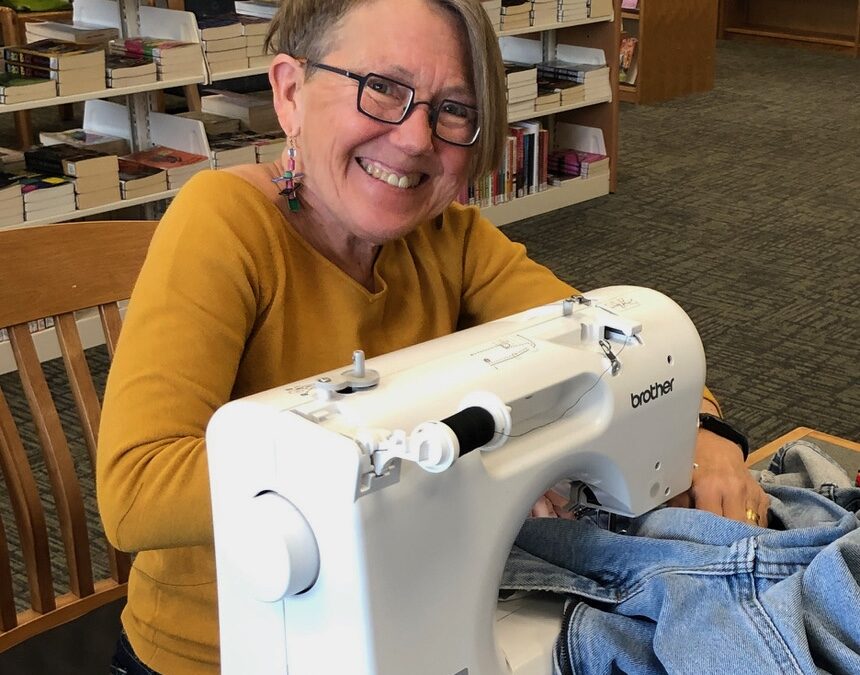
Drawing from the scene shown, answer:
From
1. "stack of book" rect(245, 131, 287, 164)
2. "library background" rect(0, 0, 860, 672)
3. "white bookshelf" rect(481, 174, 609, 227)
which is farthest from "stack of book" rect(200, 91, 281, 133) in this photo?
"white bookshelf" rect(481, 174, 609, 227)

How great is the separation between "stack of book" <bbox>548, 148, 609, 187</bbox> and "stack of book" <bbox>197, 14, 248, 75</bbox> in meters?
1.68

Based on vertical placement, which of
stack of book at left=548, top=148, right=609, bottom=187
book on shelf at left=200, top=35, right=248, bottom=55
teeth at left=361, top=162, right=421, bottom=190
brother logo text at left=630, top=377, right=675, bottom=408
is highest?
teeth at left=361, top=162, right=421, bottom=190

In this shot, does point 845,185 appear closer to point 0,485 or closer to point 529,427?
point 0,485

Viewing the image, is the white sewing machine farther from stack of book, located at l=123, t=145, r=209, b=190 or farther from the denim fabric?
stack of book, located at l=123, t=145, r=209, b=190

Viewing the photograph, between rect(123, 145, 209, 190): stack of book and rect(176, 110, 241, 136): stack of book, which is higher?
rect(176, 110, 241, 136): stack of book

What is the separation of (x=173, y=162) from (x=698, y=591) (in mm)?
3001

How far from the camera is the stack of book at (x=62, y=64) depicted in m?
3.36

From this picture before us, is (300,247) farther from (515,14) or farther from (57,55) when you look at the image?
(515,14)

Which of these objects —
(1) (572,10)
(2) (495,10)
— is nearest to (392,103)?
(2) (495,10)

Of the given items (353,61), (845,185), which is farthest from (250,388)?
(845,185)

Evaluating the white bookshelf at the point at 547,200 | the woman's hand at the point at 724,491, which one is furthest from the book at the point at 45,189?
the woman's hand at the point at 724,491

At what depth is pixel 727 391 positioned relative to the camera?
3.29m

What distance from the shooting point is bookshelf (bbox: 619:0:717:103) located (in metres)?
6.62

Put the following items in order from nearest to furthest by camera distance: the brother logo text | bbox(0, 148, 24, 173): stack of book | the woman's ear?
the brother logo text < the woman's ear < bbox(0, 148, 24, 173): stack of book
